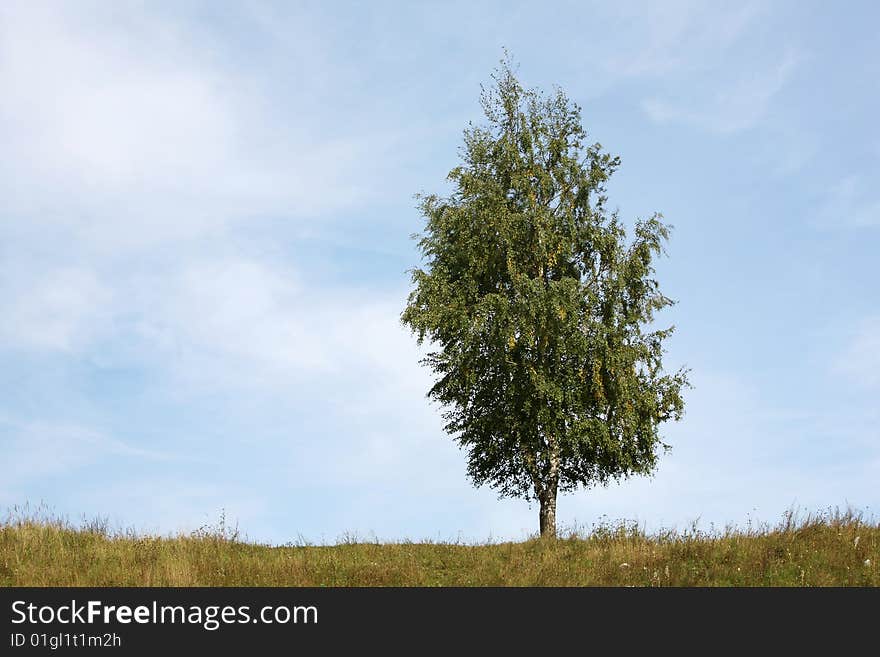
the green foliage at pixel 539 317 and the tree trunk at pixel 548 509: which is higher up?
the green foliage at pixel 539 317

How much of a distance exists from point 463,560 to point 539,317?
896 centimetres

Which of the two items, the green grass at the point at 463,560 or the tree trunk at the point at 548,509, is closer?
the green grass at the point at 463,560

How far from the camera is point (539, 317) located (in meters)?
24.6

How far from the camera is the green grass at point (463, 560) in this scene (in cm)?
1610

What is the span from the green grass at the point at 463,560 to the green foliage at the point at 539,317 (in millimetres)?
5737

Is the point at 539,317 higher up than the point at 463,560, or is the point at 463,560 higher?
the point at 539,317

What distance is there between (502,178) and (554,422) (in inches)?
357

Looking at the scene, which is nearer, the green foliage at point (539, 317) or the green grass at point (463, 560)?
the green grass at point (463, 560)

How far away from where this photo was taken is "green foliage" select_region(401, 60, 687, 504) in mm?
24922

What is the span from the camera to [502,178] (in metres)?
27.9

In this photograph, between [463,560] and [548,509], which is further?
[548,509]

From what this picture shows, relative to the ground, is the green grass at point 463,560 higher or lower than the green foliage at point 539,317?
lower

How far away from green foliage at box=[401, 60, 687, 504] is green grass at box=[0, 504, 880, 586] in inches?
226
